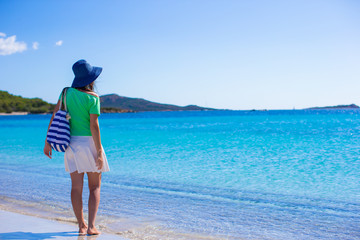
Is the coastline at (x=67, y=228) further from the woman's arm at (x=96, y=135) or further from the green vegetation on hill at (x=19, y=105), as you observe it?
the green vegetation on hill at (x=19, y=105)

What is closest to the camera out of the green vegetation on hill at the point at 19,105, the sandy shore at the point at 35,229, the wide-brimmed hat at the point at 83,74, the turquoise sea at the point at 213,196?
the wide-brimmed hat at the point at 83,74

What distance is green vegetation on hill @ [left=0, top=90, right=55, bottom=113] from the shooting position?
128125mm

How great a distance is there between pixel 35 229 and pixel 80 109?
4.80 ft

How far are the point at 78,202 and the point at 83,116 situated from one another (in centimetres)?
86

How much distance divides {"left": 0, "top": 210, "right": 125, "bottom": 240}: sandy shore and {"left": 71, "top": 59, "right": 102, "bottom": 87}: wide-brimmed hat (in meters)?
1.50

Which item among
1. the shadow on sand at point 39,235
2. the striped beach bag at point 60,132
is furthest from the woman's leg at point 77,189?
the striped beach bag at point 60,132

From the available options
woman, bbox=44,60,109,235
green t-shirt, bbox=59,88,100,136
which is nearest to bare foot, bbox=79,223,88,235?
woman, bbox=44,60,109,235

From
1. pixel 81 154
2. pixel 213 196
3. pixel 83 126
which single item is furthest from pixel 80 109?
pixel 213 196

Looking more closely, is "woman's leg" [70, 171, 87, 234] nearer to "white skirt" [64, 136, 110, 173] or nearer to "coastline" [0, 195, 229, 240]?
"white skirt" [64, 136, 110, 173]

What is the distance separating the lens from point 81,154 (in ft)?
9.29

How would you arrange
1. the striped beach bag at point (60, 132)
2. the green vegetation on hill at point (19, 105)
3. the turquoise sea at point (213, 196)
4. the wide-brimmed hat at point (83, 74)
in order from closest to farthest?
A: 1. the striped beach bag at point (60, 132)
2. the wide-brimmed hat at point (83, 74)
3. the turquoise sea at point (213, 196)
4. the green vegetation on hill at point (19, 105)

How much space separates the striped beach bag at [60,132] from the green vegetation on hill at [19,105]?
141 meters

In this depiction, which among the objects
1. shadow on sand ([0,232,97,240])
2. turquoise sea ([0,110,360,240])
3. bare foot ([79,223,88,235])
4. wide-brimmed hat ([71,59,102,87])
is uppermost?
wide-brimmed hat ([71,59,102,87])

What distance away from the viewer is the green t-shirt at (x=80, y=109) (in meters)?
2.80
